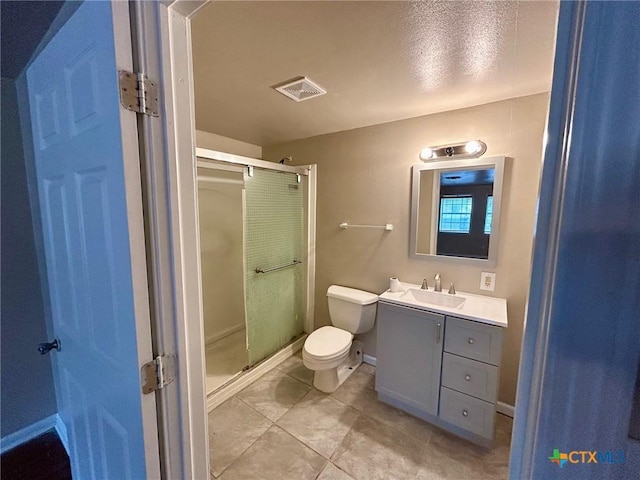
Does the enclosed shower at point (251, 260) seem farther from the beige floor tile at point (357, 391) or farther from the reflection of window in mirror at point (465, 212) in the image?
the reflection of window in mirror at point (465, 212)

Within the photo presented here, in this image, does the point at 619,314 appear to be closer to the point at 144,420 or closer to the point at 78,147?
the point at 144,420

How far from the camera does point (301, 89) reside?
1.62 m

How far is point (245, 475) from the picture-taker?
4.82ft

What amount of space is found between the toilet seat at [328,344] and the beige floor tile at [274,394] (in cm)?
38

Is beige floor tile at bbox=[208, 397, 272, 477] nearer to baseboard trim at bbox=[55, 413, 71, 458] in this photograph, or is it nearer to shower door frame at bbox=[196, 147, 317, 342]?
baseboard trim at bbox=[55, 413, 71, 458]

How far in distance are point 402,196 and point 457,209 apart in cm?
43

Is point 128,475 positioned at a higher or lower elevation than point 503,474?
higher

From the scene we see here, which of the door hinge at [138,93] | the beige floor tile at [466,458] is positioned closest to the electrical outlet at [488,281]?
the beige floor tile at [466,458]

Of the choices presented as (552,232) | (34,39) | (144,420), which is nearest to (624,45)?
(552,232)

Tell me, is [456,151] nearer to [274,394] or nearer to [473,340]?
[473,340]

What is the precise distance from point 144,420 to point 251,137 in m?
2.49

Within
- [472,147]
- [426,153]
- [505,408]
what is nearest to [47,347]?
[426,153]

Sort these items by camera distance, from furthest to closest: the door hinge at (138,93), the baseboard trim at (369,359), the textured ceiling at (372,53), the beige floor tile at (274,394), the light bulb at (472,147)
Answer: the baseboard trim at (369,359)
the beige floor tile at (274,394)
the light bulb at (472,147)
the textured ceiling at (372,53)
the door hinge at (138,93)

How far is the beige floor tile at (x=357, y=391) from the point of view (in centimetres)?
203
